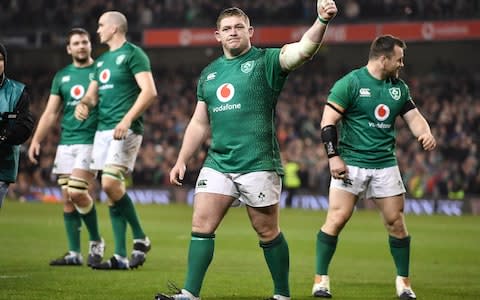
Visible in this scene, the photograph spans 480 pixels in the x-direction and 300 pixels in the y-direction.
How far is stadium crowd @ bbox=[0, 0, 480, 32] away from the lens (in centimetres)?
3294

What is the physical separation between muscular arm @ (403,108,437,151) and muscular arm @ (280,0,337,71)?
Answer: 1.95 meters

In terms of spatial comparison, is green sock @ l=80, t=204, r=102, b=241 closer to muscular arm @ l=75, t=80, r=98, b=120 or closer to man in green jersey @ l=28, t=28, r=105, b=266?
man in green jersey @ l=28, t=28, r=105, b=266

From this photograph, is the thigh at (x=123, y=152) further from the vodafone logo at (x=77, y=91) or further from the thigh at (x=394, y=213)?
the thigh at (x=394, y=213)

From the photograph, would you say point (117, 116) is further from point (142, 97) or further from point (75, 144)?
point (75, 144)

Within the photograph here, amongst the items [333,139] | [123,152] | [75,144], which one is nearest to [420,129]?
[333,139]

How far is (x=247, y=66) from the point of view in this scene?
7926 mm

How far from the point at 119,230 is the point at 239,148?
3.64m

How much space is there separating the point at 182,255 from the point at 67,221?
220 cm

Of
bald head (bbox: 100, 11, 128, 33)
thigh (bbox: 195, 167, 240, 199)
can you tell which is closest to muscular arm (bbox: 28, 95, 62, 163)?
bald head (bbox: 100, 11, 128, 33)

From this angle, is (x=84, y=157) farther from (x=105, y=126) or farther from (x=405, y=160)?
(x=405, y=160)

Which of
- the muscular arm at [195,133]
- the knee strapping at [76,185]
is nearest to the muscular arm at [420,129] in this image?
the muscular arm at [195,133]

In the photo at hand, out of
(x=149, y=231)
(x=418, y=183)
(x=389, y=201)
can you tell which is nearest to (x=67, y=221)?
(x=389, y=201)

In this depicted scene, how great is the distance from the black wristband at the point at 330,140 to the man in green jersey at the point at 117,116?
102 inches

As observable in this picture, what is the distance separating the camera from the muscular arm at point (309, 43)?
23.3ft
